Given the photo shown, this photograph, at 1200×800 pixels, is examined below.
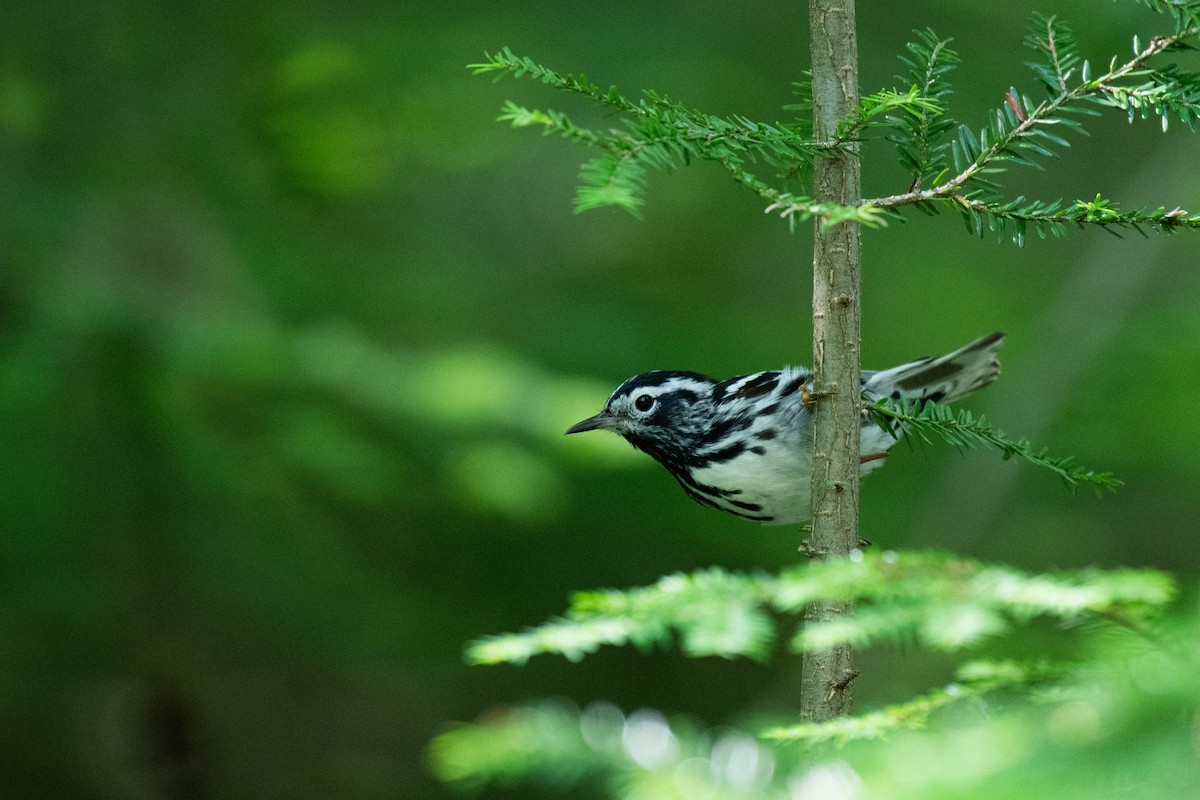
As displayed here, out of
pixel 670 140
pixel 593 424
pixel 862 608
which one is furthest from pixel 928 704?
pixel 593 424

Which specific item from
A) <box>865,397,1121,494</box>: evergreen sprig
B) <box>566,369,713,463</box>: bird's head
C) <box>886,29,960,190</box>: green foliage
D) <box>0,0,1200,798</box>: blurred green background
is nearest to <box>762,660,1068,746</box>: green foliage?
<box>865,397,1121,494</box>: evergreen sprig

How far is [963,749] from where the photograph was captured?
3.11 ft

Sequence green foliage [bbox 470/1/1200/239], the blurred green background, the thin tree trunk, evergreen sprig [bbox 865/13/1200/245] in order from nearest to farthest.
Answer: green foliage [bbox 470/1/1200/239] < evergreen sprig [bbox 865/13/1200/245] < the thin tree trunk < the blurred green background

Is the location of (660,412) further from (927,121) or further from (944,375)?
(927,121)

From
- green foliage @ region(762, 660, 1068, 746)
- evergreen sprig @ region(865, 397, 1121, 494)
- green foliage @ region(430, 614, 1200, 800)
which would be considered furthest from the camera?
evergreen sprig @ region(865, 397, 1121, 494)

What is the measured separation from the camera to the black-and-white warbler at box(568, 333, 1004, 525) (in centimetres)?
346

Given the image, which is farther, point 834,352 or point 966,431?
point 966,431

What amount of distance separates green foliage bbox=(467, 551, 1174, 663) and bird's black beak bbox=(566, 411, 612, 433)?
2.56m

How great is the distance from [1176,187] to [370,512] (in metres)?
4.58

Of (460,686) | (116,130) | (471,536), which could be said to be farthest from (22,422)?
(460,686)

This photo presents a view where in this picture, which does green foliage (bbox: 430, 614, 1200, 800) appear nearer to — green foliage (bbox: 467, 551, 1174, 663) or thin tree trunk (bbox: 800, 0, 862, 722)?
green foliage (bbox: 467, 551, 1174, 663)

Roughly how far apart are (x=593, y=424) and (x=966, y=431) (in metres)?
1.89

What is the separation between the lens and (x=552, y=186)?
7.16 m

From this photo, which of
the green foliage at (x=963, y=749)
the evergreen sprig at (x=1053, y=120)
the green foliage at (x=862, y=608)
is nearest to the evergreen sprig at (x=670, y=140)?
the evergreen sprig at (x=1053, y=120)
